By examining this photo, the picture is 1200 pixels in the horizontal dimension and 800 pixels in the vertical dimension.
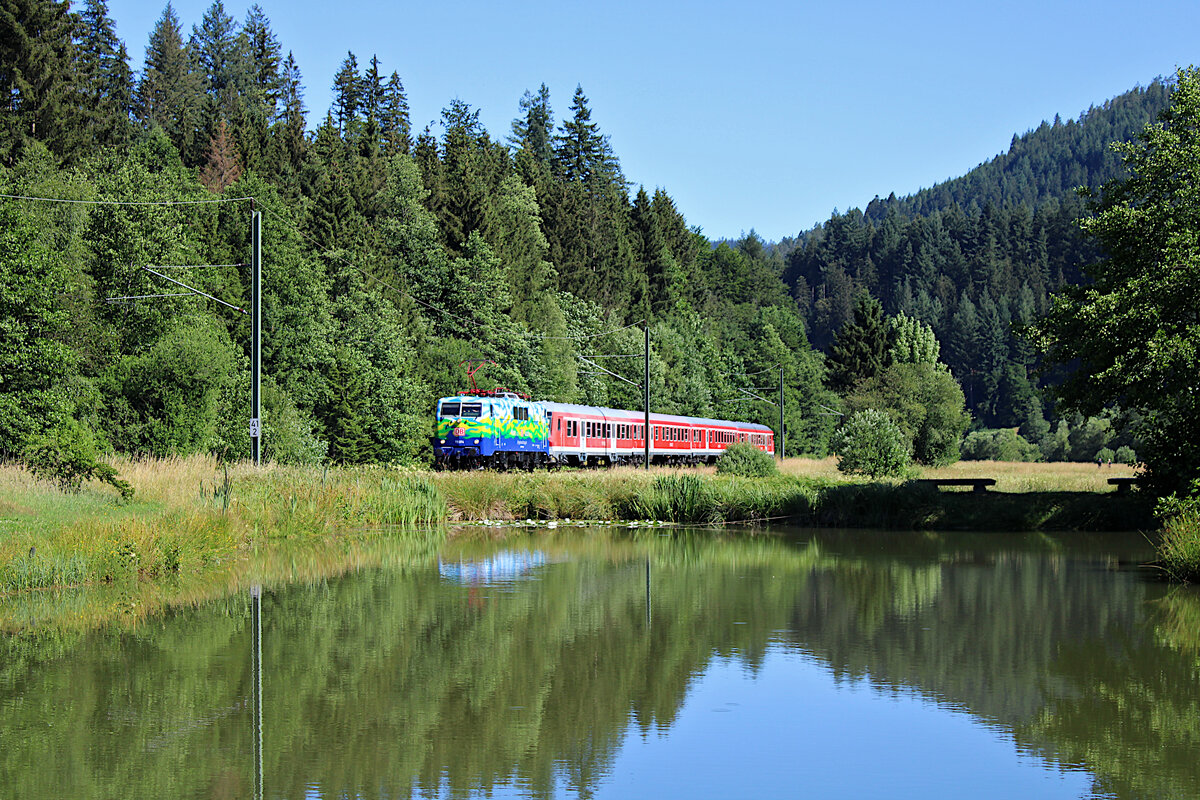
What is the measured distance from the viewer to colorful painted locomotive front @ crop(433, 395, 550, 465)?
48.4 m

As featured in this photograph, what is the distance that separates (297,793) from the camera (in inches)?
317

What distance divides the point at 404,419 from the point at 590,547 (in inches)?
1227

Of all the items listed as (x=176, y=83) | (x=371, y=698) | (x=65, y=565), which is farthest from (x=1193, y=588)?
(x=176, y=83)

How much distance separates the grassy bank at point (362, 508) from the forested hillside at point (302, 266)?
2896mm

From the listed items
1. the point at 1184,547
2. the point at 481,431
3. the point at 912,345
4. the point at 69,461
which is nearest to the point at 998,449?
the point at 912,345

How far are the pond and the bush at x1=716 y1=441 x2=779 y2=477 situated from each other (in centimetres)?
2298

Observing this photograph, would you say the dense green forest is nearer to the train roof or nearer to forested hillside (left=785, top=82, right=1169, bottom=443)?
the train roof

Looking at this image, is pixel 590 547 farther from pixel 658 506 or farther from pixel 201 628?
pixel 201 628

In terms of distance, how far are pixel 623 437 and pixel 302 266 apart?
17.1 m

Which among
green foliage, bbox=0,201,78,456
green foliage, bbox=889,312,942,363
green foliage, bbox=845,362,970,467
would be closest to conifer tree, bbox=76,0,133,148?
green foliage, bbox=0,201,78,456

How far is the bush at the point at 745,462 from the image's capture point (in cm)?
4262

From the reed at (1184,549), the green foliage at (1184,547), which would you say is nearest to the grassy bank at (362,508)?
the green foliage at (1184,547)

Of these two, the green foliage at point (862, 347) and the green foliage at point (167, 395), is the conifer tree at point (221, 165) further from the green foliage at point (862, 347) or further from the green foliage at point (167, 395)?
the green foliage at point (862, 347)

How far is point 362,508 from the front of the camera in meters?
29.1
